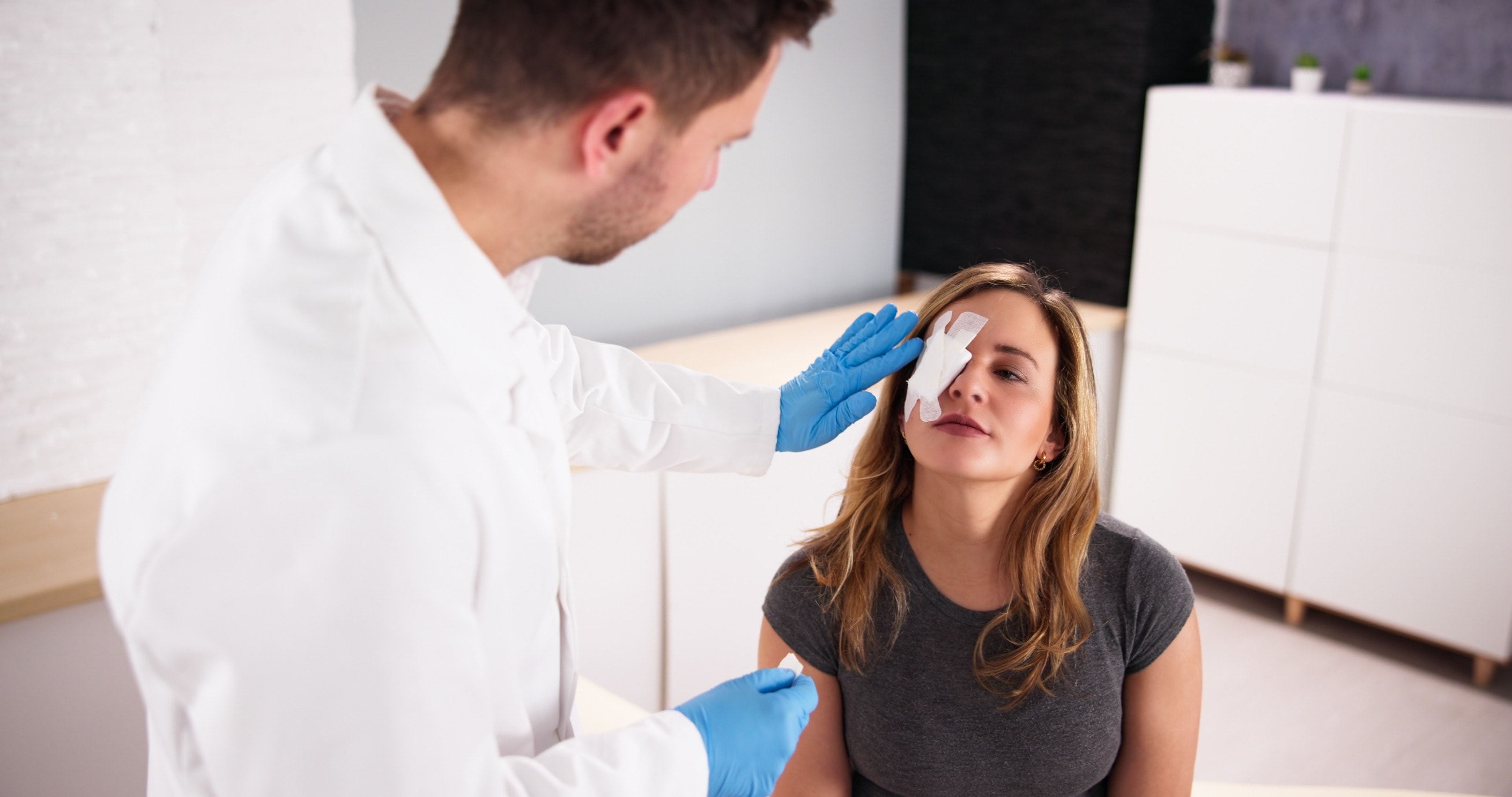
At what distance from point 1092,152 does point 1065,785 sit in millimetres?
2347

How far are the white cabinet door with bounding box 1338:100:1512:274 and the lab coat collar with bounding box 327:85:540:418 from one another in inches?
101

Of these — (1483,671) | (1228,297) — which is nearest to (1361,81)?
(1228,297)

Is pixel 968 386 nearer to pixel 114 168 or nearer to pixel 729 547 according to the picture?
pixel 729 547

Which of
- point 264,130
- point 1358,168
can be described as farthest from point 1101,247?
point 264,130

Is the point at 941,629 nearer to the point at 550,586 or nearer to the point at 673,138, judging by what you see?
the point at 550,586

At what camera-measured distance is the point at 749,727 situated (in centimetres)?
115

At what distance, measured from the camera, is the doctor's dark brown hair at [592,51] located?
3.07 ft

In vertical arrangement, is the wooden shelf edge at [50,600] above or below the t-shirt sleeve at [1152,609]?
below

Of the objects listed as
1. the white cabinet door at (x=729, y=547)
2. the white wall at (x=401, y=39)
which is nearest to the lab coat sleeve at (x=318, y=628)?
the white cabinet door at (x=729, y=547)

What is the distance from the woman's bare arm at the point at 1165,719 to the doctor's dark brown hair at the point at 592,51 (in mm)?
962

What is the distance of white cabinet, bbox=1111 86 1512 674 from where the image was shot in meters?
2.80

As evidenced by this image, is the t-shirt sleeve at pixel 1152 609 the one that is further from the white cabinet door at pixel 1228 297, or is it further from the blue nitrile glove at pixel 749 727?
the white cabinet door at pixel 1228 297

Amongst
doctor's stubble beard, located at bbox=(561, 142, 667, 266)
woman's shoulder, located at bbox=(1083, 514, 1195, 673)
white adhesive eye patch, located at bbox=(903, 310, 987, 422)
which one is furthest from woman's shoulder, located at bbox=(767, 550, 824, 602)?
doctor's stubble beard, located at bbox=(561, 142, 667, 266)

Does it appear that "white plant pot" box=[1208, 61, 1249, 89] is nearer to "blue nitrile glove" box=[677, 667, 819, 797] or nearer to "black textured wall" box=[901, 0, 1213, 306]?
"black textured wall" box=[901, 0, 1213, 306]
